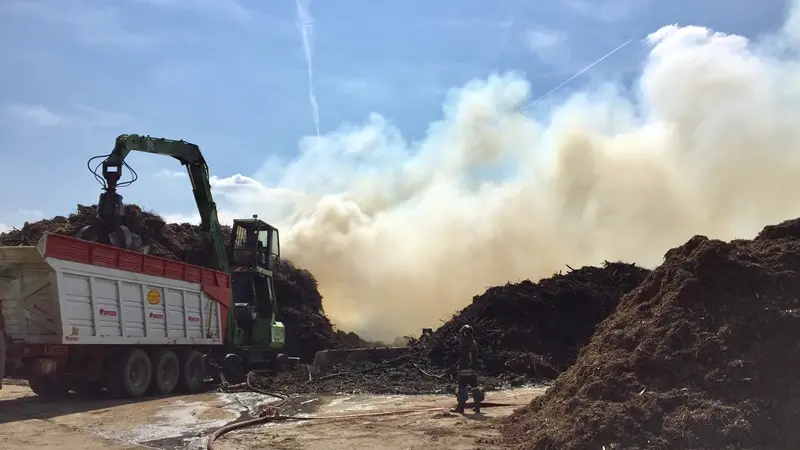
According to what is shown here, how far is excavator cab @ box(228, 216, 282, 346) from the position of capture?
2092cm

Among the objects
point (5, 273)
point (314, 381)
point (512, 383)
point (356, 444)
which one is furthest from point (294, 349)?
point (356, 444)

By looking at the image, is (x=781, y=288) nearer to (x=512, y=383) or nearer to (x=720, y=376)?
(x=720, y=376)

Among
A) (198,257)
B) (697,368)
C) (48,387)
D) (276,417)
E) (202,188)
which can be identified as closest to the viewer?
(697,368)

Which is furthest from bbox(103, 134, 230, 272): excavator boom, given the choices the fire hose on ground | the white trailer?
the fire hose on ground

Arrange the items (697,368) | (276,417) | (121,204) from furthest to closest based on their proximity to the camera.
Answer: (121,204), (276,417), (697,368)

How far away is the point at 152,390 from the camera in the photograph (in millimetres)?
16094

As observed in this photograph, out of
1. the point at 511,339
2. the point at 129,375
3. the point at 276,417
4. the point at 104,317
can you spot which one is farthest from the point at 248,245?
the point at 276,417

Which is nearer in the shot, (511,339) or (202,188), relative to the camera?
(511,339)

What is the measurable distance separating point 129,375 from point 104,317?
65.0 inches

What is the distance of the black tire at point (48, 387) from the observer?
14625mm

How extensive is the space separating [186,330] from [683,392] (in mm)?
13250

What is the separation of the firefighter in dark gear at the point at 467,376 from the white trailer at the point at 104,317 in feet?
25.1

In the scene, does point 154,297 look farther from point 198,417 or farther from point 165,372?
point 198,417

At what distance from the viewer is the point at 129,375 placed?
15.0m
